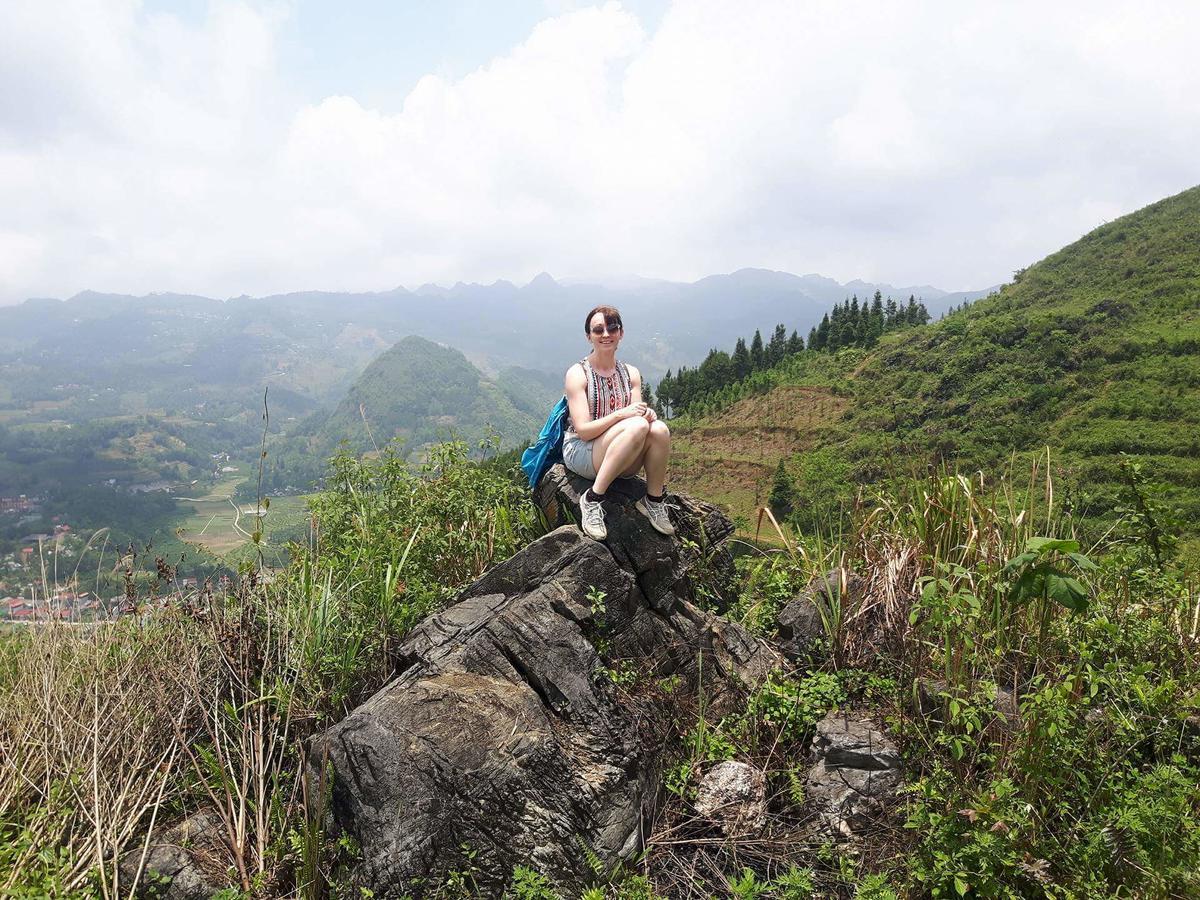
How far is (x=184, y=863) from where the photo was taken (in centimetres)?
285

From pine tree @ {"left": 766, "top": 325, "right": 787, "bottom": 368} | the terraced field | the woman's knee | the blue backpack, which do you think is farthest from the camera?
pine tree @ {"left": 766, "top": 325, "right": 787, "bottom": 368}

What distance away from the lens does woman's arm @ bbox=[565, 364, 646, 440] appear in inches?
152

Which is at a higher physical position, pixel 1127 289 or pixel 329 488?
pixel 1127 289

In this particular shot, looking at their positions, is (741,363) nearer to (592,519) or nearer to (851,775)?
(592,519)

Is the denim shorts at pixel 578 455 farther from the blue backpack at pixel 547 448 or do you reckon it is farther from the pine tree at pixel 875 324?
the pine tree at pixel 875 324

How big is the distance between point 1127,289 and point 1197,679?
7456 cm

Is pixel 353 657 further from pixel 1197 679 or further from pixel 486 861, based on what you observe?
pixel 1197 679

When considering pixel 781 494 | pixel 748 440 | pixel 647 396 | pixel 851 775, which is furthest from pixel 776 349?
pixel 851 775

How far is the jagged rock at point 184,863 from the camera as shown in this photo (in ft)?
9.08

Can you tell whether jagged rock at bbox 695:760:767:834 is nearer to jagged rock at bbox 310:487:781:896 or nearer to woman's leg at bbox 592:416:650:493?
jagged rock at bbox 310:487:781:896

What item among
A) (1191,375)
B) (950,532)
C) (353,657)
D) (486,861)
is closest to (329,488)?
(353,657)

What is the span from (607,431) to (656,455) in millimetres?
364

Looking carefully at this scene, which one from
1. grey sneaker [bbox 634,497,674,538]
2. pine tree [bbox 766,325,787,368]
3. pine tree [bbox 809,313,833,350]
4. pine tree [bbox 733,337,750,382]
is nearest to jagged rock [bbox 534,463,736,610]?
grey sneaker [bbox 634,497,674,538]

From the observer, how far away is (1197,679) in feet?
9.91
